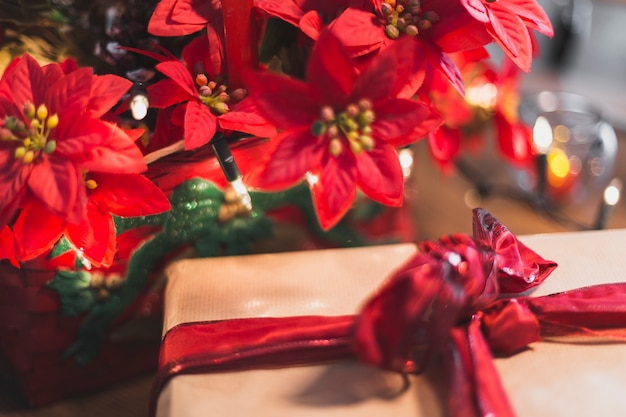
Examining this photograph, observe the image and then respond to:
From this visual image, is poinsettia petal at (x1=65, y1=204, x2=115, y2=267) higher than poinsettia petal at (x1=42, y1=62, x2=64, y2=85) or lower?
lower

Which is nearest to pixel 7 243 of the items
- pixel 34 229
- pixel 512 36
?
pixel 34 229

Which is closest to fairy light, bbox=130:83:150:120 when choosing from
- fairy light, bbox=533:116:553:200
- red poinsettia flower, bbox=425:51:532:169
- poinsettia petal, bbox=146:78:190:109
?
poinsettia petal, bbox=146:78:190:109

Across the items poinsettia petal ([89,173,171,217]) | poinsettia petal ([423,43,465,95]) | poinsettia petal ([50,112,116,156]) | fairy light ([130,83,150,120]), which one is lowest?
poinsettia petal ([89,173,171,217])

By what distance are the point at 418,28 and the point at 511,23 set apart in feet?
0.19

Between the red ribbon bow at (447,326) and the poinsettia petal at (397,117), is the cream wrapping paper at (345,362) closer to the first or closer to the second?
the red ribbon bow at (447,326)

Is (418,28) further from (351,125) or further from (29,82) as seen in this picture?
(29,82)

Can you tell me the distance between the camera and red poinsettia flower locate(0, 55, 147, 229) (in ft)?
1.19

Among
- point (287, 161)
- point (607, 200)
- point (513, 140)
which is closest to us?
point (287, 161)

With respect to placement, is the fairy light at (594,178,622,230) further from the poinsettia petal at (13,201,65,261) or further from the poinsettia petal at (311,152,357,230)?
the poinsettia petal at (13,201,65,261)

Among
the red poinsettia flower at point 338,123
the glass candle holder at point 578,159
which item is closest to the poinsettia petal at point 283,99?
the red poinsettia flower at point 338,123

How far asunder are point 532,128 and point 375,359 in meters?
0.49

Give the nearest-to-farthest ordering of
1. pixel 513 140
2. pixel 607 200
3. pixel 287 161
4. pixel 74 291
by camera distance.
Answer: pixel 287 161, pixel 74 291, pixel 607 200, pixel 513 140

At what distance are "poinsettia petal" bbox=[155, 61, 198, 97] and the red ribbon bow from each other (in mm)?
158

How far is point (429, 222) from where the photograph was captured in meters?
0.75
